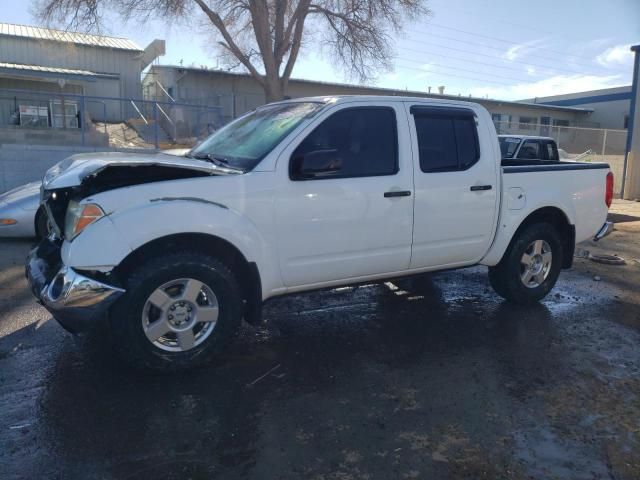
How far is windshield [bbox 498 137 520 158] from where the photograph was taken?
460 inches

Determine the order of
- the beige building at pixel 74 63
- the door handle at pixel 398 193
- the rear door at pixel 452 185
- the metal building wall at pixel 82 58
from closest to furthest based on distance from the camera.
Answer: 1. the door handle at pixel 398 193
2. the rear door at pixel 452 185
3. the beige building at pixel 74 63
4. the metal building wall at pixel 82 58

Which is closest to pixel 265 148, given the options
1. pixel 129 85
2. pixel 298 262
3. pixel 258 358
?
pixel 298 262

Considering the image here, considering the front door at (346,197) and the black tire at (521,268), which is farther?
the black tire at (521,268)

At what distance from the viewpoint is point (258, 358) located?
13.8 feet

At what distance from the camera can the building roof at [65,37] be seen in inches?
975

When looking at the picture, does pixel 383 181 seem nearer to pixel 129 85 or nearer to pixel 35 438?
pixel 35 438

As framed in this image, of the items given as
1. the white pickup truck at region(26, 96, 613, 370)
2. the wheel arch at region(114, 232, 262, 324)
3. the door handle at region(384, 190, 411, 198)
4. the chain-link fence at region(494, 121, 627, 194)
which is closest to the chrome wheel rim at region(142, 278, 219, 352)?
the white pickup truck at region(26, 96, 613, 370)

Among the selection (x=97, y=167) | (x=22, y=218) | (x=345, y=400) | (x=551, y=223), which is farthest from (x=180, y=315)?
(x=22, y=218)

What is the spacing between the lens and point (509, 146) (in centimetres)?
1192

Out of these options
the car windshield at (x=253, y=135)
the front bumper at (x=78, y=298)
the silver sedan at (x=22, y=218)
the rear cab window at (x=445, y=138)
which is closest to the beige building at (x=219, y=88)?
the silver sedan at (x=22, y=218)

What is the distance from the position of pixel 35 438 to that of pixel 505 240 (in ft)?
13.9

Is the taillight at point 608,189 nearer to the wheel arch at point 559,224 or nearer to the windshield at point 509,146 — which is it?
the wheel arch at point 559,224

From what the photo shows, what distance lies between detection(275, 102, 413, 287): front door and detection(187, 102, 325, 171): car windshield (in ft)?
0.64

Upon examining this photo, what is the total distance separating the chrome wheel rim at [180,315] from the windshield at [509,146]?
9.37m
